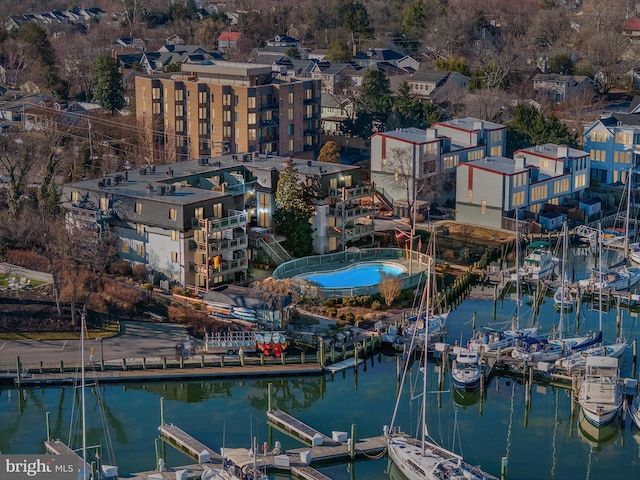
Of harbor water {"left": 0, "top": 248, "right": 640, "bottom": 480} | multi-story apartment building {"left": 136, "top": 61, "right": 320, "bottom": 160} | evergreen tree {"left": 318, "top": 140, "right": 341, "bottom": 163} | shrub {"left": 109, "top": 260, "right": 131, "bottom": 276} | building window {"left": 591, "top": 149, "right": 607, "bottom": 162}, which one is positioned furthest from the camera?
multi-story apartment building {"left": 136, "top": 61, "right": 320, "bottom": 160}

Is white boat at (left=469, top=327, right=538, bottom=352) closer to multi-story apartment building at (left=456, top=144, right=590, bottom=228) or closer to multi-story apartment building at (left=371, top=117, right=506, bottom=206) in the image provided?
multi-story apartment building at (left=456, top=144, right=590, bottom=228)

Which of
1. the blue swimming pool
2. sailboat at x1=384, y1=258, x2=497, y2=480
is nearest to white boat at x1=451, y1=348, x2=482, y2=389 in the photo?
sailboat at x1=384, y1=258, x2=497, y2=480

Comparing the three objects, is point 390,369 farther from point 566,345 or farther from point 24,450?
point 24,450

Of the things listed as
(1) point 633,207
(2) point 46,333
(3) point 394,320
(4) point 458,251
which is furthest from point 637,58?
(2) point 46,333

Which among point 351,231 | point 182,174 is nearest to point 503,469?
point 351,231

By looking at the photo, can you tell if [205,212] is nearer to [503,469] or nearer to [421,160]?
[421,160]

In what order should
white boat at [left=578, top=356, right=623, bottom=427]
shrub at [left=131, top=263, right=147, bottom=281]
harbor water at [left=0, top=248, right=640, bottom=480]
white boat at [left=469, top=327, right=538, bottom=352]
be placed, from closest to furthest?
1. harbor water at [left=0, top=248, right=640, bottom=480]
2. white boat at [left=578, top=356, right=623, bottom=427]
3. white boat at [left=469, top=327, right=538, bottom=352]
4. shrub at [left=131, top=263, right=147, bottom=281]

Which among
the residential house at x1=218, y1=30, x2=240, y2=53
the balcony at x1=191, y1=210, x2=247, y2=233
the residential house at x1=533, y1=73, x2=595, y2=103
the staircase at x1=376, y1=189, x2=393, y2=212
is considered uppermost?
the residential house at x1=218, y1=30, x2=240, y2=53

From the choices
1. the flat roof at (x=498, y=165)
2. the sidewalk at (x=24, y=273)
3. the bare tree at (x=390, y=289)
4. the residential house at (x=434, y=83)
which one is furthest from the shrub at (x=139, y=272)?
the residential house at (x=434, y=83)
